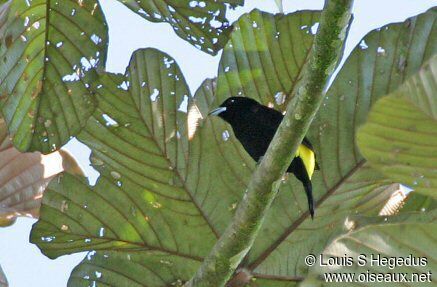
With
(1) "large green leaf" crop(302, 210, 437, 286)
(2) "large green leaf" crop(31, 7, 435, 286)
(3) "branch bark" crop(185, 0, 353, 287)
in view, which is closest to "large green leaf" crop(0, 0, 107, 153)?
(2) "large green leaf" crop(31, 7, 435, 286)

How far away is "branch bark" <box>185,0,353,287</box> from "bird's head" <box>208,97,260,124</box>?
2.91ft

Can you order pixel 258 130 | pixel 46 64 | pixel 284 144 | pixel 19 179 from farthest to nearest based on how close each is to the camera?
1. pixel 258 130
2. pixel 19 179
3. pixel 46 64
4. pixel 284 144

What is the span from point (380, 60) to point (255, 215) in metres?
0.90

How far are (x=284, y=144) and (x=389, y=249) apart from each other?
2.05 ft

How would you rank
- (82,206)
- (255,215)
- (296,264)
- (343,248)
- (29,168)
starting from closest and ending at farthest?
(343,248) < (255,215) < (296,264) < (82,206) < (29,168)

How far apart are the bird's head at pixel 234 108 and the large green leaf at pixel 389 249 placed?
1615 millimetres

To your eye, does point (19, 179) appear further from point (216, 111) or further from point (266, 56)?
point (266, 56)

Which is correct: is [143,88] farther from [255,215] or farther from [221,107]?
[255,215]

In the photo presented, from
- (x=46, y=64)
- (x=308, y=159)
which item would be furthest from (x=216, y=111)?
(x=46, y=64)

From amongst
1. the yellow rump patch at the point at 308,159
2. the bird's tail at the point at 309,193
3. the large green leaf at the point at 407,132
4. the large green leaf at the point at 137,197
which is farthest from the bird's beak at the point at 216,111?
the large green leaf at the point at 407,132

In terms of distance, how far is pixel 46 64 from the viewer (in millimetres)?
3701

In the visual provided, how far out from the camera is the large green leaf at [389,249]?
1.98m

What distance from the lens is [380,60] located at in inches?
129

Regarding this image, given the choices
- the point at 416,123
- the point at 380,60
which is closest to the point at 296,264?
the point at 380,60
